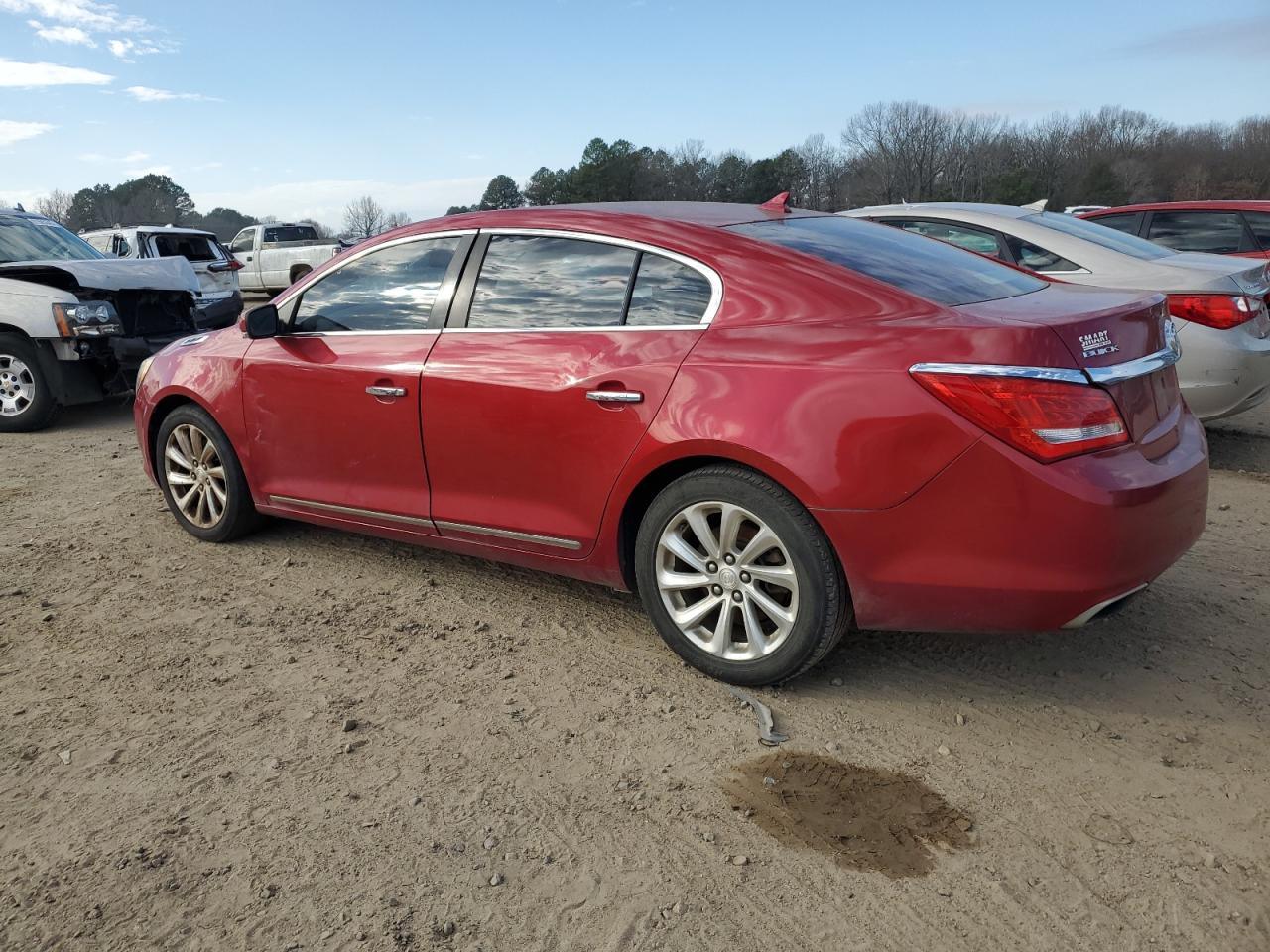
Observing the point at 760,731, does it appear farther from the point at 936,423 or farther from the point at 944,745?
the point at 936,423

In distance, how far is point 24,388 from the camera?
8.52 metres

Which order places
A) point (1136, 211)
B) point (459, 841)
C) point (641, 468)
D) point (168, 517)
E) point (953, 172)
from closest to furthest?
1. point (459, 841)
2. point (641, 468)
3. point (168, 517)
4. point (1136, 211)
5. point (953, 172)

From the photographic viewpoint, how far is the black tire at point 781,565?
3.15m

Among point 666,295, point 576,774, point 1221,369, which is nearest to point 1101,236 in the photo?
point 1221,369

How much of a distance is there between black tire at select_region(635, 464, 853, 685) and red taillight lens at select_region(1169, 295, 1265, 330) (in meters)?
3.94

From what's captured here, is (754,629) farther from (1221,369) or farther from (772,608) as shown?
A: (1221,369)

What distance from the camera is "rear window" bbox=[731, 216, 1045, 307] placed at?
3.40 meters

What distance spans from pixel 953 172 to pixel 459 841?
106729mm

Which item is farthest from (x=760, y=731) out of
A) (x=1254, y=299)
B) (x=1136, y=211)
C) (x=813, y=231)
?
(x=1136, y=211)

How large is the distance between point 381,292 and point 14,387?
19.4ft

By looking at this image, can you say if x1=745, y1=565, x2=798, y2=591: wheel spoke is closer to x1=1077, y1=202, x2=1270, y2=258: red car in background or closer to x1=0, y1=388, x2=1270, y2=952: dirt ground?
x1=0, y1=388, x2=1270, y2=952: dirt ground

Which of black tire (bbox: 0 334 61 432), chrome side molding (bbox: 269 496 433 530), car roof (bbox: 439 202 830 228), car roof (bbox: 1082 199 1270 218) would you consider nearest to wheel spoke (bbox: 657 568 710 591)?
chrome side molding (bbox: 269 496 433 530)

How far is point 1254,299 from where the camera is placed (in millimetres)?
5980

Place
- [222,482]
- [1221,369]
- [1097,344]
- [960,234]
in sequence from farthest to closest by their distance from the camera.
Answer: [960,234] < [1221,369] < [222,482] < [1097,344]
